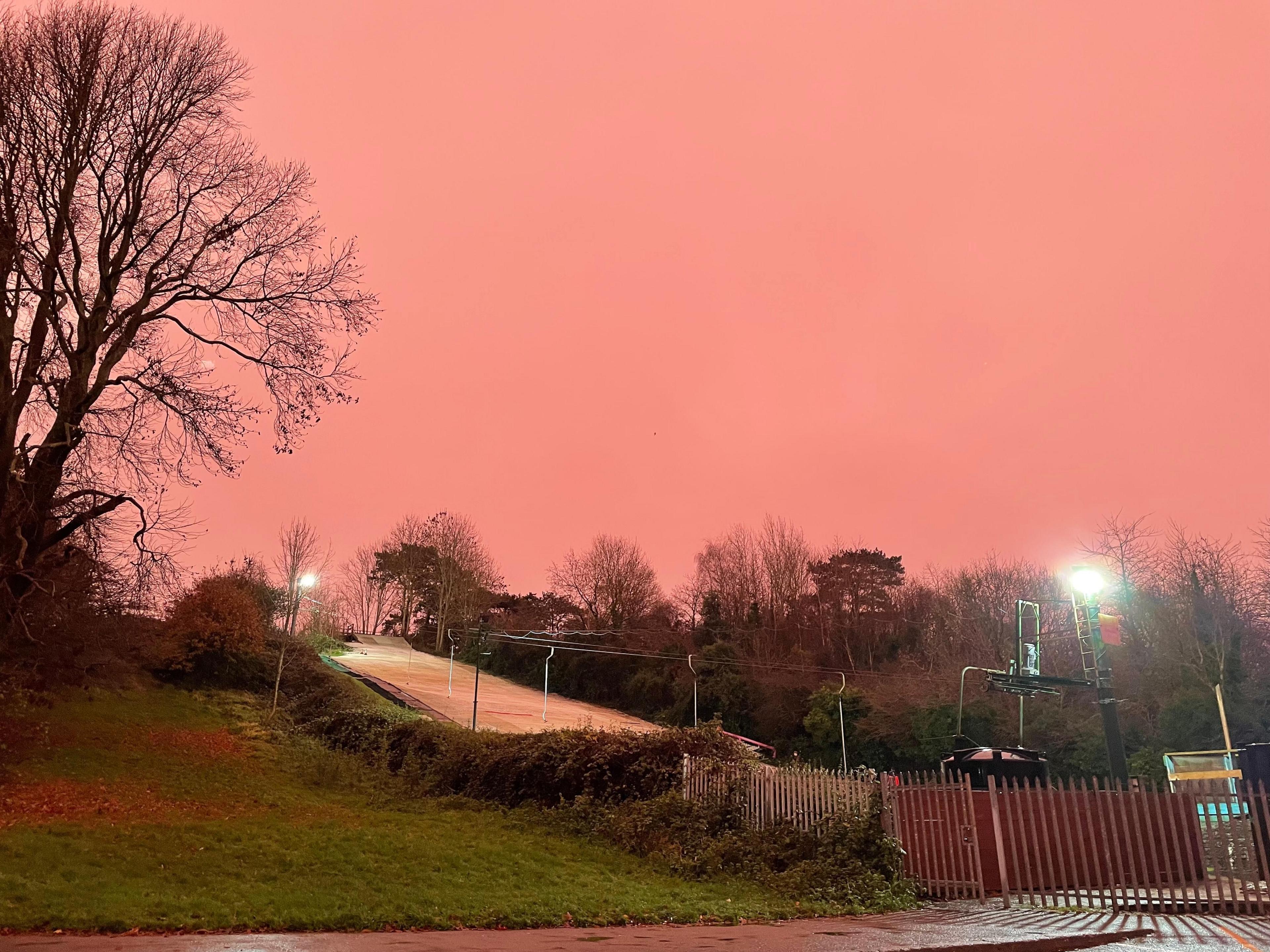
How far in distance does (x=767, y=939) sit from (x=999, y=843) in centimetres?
572

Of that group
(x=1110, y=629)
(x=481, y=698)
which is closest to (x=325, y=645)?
(x=481, y=698)

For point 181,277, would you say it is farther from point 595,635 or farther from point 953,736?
point 595,635

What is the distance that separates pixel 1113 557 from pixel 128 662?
1632 inches

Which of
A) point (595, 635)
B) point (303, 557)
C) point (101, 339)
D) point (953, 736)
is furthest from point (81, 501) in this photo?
point (595, 635)

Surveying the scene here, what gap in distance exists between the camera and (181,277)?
15750mm

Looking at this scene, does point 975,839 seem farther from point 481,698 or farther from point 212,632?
point 481,698

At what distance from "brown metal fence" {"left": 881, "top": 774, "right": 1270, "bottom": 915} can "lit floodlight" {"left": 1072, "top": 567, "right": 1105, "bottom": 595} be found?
4975 millimetres

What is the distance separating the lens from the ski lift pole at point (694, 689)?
156 ft

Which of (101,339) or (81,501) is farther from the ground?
(101,339)

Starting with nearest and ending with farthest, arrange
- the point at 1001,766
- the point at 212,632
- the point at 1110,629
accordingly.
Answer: the point at 1001,766
the point at 1110,629
the point at 212,632

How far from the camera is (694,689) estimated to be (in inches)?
1914

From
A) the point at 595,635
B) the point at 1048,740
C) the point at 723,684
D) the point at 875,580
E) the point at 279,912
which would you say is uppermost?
the point at 875,580

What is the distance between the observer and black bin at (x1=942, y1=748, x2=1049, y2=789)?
16781 mm

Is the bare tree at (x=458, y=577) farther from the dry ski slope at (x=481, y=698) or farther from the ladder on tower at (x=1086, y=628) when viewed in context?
the ladder on tower at (x=1086, y=628)
